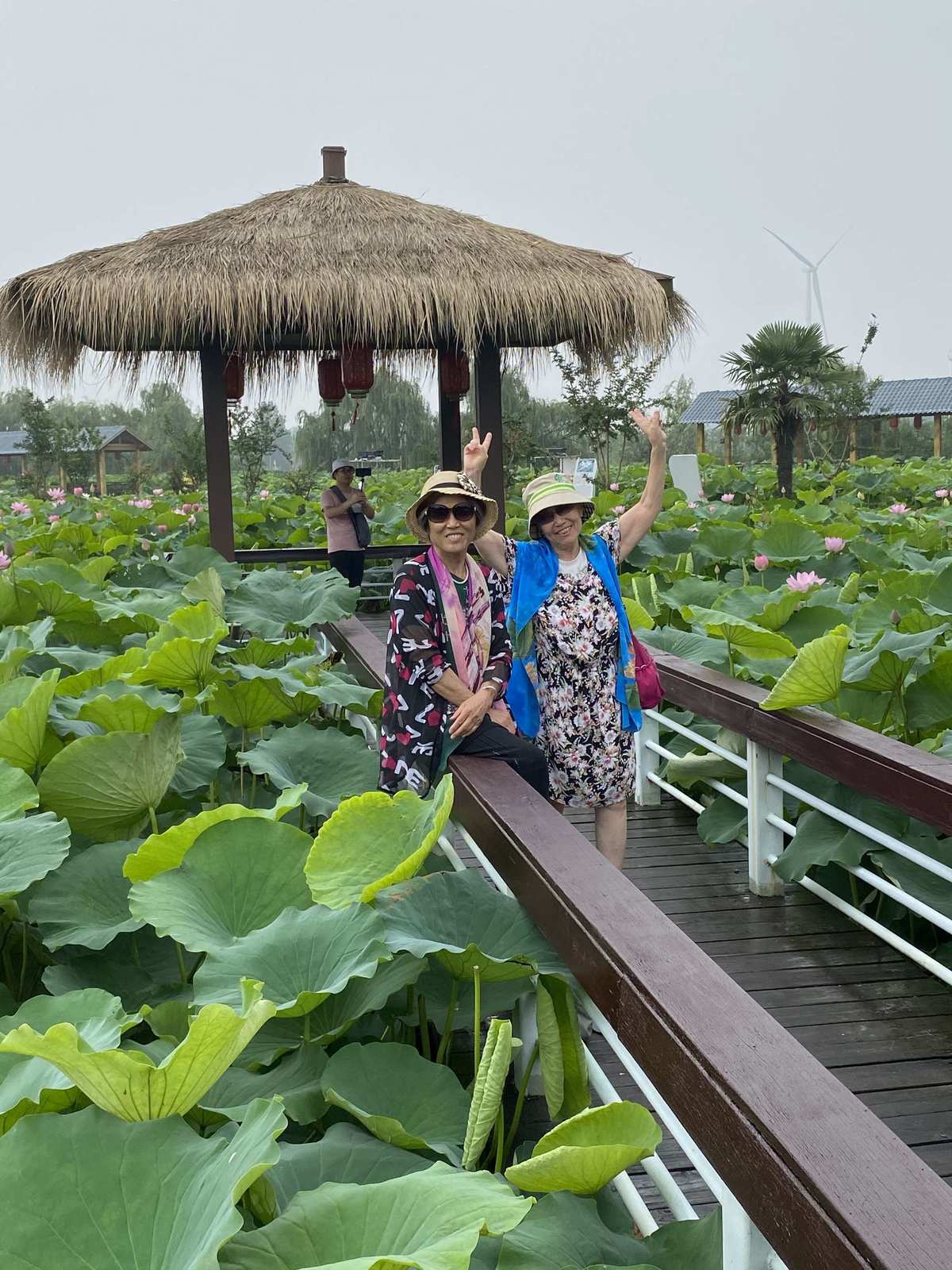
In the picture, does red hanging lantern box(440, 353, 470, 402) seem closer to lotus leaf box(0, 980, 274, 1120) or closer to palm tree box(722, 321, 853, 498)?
lotus leaf box(0, 980, 274, 1120)

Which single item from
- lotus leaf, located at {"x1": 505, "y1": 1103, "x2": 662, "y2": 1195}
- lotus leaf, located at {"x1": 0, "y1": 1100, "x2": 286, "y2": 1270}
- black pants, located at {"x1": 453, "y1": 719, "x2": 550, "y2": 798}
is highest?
black pants, located at {"x1": 453, "y1": 719, "x2": 550, "y2": 798}

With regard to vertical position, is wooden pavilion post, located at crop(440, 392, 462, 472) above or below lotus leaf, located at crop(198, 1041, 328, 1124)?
above

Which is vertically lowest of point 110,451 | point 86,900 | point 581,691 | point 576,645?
point 86,900

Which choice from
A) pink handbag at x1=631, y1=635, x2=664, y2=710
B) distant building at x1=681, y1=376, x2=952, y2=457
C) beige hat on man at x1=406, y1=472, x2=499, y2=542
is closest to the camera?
beige hat on man at x1=406, y1=472, x2=499, y2=542

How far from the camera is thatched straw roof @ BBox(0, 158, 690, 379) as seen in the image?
21.2ft

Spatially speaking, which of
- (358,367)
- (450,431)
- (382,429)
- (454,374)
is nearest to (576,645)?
(358,367)

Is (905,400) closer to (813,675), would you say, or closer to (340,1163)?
(813,675)

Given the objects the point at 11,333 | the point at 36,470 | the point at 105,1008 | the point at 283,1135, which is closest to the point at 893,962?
the point at 283,1135

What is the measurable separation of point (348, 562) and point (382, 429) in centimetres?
687

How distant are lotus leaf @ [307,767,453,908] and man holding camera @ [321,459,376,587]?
5.21 metres

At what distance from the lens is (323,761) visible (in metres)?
2.91

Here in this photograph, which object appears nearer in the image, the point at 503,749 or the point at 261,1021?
the point at 261,1021

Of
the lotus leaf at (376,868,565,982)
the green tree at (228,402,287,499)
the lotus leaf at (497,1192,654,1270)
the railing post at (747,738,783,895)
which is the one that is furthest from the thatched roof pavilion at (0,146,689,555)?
the green tree at (228,402,287,499)

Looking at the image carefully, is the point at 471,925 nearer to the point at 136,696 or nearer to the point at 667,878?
the point at 136,696
